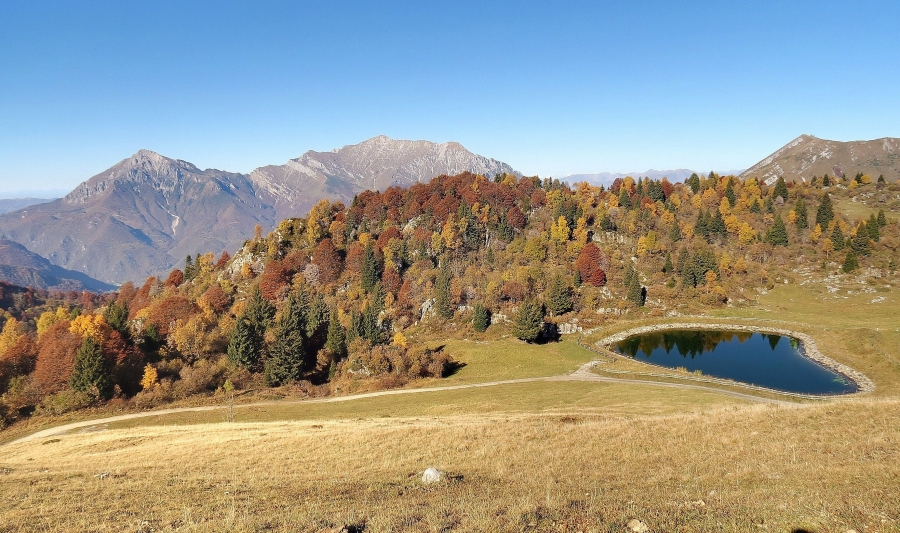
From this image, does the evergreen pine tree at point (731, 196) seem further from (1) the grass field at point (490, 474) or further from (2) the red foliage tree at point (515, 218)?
(1) the grass field at point (490, 474)

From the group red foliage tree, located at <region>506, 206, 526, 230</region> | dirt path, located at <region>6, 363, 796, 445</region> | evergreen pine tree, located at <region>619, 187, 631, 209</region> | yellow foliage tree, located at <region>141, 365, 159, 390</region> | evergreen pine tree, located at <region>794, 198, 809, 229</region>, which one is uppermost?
evergreen pine tree, located at <region>619, 187, 631, 209</region>

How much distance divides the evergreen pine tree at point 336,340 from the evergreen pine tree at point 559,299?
6332 cm

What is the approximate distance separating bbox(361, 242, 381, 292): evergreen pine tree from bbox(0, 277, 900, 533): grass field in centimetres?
10171

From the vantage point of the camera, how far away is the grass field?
51.6ft

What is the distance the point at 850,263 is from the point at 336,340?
537 ft

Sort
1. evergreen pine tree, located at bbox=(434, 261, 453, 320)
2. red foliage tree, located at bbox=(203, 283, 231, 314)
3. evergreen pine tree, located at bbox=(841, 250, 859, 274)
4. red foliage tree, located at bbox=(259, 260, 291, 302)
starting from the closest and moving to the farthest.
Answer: evergreen pine tree, located at bbox=(434, 261, 453, 320)
red foliage tree, located at bbox=(203, 283, 231, 314)
evergreen pine tree, located at bbox=(841, 250, 859, 274)
red foliage tree, located at bbox=(259, 260, 291, 302)

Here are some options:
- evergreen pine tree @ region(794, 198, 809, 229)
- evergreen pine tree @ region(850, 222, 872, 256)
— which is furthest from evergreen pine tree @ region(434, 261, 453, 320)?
evergreen pine tree @ region(794, 198, 809, 229)

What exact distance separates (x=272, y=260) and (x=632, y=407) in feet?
473

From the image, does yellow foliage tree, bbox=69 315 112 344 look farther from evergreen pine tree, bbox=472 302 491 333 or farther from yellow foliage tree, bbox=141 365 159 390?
evergreen pine tree, bbox=472 302 491 333

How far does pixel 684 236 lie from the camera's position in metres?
173

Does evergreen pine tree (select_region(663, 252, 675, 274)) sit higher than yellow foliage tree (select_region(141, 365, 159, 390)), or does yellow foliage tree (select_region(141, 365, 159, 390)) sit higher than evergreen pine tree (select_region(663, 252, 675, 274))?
evergreen pine tree (select_region(663, 252, 675, 274))

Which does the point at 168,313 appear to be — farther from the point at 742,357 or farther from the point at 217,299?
the point at 742,357

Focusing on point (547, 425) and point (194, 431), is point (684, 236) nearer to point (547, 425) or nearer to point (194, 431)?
point (547, 425)

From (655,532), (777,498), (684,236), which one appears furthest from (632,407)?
(684,236)
